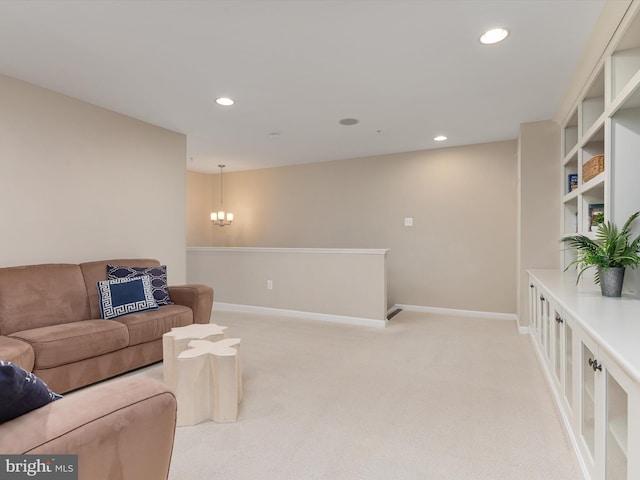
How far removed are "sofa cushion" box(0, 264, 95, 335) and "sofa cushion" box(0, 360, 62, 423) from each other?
2.16 meters

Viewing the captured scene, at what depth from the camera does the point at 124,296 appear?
10.2ft

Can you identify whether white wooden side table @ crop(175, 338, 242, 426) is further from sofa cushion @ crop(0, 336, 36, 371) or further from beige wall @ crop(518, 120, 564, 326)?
beige wall @ crop(518, 120, 564, 326)

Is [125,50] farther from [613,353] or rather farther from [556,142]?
[556,142]

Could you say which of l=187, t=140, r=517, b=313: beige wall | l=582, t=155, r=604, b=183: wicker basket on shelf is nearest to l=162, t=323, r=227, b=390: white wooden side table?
l=582, t=155, r=604, b=183: wicker basket on shelf

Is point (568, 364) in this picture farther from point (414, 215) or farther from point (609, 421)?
point (414, 215)

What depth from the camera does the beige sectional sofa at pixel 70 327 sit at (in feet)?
7.94

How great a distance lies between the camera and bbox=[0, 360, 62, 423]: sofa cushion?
0.88 m

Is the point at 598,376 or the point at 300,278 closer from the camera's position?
the point at 598,376

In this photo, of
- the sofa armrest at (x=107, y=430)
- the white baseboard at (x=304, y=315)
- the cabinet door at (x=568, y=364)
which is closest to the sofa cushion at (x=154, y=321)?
the white baseboard at (x=304, y=315)

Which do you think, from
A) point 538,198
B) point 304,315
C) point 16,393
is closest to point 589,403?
point 16,393

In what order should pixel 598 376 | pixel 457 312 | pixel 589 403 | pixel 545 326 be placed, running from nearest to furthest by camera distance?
1. pixel 598 376
2. pixel 589 403
3. pixel 545 326
4. pixel 457 312

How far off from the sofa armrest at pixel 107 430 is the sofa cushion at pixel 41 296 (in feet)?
7.09

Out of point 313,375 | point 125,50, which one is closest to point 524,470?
point 313,375

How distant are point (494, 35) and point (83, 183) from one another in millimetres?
3579
